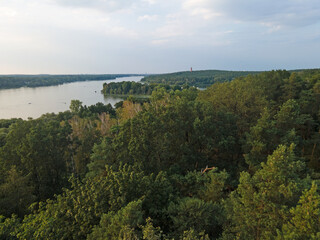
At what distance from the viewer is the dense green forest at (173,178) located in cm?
826

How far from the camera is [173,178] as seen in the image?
1392cm

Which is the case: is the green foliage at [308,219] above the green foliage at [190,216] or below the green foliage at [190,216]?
above

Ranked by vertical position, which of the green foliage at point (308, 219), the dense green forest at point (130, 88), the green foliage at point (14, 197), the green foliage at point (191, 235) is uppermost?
the dense green forest at point (130, 88)

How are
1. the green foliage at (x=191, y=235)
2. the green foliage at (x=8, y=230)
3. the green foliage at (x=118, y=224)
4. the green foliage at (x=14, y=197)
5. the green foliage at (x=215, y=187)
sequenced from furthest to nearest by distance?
1. the green foliage at (x=14, y=197)
2. the green foliage at (x=215, y=187)
3. the green foliage at (x=8, y=230)
4. the green foliage at (x=118, y=224)
5. the green foliage at (x=191, y=235)

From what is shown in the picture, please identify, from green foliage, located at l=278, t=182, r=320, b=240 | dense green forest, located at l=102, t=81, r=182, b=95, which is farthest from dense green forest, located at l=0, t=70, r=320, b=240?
dense green forest, located at l=102, t=81, r=182, b=95

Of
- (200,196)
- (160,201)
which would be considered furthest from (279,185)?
(160,201)

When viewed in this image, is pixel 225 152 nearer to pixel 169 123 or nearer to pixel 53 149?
pixel 169 123

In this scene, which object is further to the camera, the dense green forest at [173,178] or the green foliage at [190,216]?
the green foliage at [190,216]

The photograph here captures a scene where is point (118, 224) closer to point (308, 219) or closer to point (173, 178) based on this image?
point (308, 219)

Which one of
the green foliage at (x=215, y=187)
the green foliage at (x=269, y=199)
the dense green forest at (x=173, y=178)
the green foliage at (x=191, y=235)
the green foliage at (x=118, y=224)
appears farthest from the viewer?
the green foliage at (x=215, y=187)

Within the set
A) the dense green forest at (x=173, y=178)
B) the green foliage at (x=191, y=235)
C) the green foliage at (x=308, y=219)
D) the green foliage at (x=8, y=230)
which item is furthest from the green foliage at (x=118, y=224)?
the green foliage at (x=308, y=219)

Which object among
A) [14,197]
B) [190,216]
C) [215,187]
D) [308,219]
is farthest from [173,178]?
[14,197]

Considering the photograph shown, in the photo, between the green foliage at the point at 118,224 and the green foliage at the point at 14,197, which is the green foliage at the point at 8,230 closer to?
the green foliage at the point at 118,224

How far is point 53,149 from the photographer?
1995 cm
